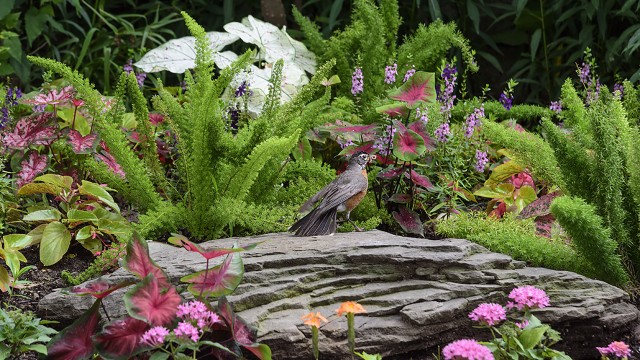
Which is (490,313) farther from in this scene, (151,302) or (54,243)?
(54,243)

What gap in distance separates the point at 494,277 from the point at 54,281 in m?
1.78

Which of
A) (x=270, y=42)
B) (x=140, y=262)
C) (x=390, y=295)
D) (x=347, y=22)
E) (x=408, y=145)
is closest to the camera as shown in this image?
(x=140, y=262)

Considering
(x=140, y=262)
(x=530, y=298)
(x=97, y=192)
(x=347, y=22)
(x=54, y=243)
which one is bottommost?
(x=54, y=243)

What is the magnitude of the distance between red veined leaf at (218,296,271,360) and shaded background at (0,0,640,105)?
334 centimetres

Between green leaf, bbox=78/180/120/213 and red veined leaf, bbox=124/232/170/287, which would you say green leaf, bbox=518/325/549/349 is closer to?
red veined leaf, bbox=124/232/170/287

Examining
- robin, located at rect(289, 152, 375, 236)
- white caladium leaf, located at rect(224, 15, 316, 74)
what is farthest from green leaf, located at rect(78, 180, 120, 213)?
white caladium leaf, located at rect(224, 15, 316, 74)

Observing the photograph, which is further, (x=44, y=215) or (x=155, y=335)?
(x=44, y=215)

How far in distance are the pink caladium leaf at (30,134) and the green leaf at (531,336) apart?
2.35 meters

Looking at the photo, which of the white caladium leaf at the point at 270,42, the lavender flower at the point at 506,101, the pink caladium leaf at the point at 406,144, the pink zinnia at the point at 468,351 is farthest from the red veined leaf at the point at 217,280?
the white caladium leaf at the point at 270,42

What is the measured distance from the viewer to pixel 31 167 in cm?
383

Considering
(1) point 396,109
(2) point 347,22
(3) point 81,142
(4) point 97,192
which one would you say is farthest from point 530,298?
(2) point 347,22

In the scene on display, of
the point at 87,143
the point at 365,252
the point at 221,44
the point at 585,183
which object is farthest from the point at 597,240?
the point at 221,44

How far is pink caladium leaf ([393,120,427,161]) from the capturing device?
3.53 meters

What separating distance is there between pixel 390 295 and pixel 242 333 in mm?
685
